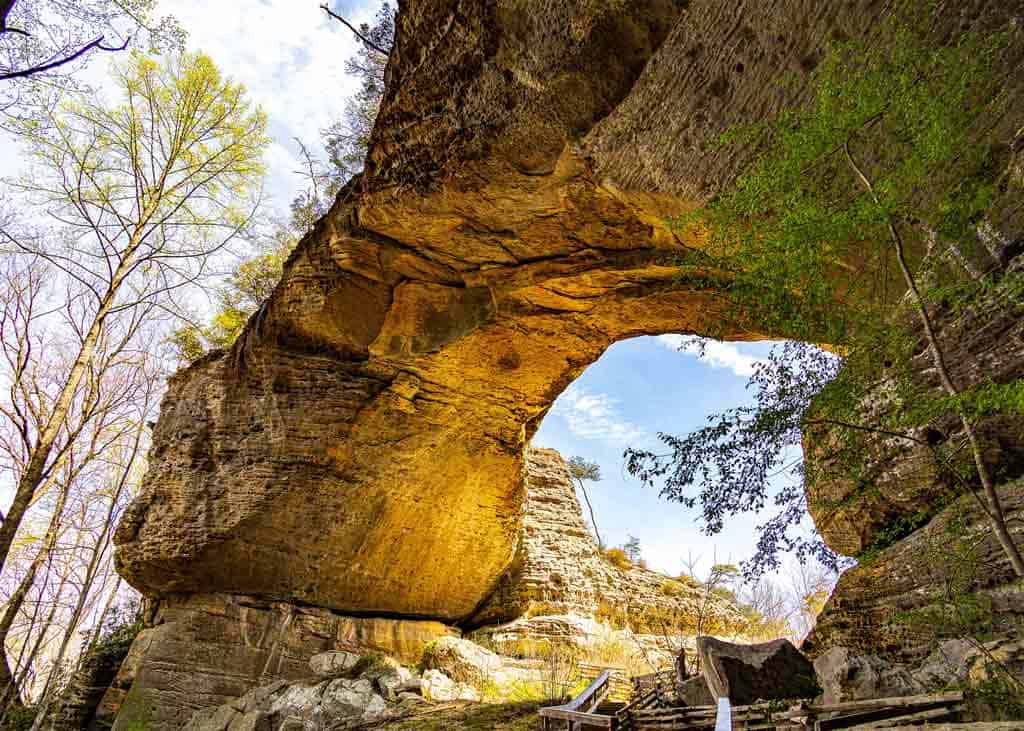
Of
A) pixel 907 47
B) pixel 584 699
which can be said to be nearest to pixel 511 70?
pixel 907 47

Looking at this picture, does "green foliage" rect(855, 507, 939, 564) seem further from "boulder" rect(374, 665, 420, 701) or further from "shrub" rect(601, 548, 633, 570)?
"shrub" rect(601, 548, 633, 570)

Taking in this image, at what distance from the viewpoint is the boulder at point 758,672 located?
5.28m

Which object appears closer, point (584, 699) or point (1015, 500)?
point (1015, 500)

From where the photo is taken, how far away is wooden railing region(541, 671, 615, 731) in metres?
5.36

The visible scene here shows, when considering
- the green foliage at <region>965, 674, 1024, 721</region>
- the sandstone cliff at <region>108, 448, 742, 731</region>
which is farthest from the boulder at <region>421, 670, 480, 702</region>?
the green foliage at <region>965, 674, 1024, 721</region>

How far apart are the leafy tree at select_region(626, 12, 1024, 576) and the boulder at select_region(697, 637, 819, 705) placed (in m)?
1.27

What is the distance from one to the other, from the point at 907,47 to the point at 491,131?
14.6ft

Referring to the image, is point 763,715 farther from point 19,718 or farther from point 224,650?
point 19,718

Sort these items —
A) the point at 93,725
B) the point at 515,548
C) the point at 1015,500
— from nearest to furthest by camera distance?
the point at 1015,500 → the point at 93,725 → the point at 515,548

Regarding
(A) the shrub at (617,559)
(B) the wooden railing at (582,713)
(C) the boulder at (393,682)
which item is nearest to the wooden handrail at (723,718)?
(B) the wooden railing at (582,713)

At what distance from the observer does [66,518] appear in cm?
1148

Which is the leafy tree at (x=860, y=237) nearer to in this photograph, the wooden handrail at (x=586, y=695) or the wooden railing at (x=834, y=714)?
the wooden railing at (x=834, y=714)

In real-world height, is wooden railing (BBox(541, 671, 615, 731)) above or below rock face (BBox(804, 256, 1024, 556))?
below

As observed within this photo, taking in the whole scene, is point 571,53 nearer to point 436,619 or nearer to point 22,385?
point 22,385
